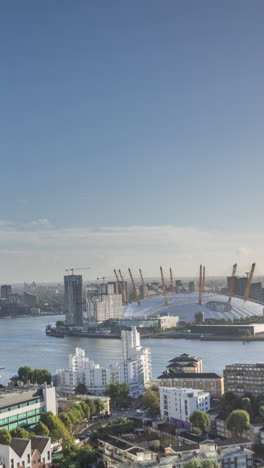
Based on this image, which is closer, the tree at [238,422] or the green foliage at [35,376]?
the tree at [238,422]

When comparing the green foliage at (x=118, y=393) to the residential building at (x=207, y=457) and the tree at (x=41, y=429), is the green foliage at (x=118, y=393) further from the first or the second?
the residential building at (x=207, y=457)

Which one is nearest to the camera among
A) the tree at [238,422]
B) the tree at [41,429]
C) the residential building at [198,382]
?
the tree at [41,429]

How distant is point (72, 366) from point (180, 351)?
4420 mm

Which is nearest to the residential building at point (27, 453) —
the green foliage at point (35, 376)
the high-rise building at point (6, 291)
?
the green foliage at point (35, 376)

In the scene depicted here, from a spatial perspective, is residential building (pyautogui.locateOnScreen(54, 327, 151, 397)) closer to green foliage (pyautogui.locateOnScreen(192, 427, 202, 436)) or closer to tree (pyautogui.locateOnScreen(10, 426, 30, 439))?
green foliage (pyautogui.locateOnScreen(192, 427, 202, 436))

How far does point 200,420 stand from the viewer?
19.9ft

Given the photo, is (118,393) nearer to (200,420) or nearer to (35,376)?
(35,376)

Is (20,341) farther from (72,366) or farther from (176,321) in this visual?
(72,366)

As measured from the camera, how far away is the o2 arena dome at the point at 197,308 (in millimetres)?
18797

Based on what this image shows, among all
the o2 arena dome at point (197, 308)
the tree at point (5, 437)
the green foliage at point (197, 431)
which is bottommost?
the green foliage at point (197, 431)

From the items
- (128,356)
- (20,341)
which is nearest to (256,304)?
(20,341)

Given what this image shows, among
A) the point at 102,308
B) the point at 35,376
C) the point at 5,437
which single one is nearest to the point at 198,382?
the point at 35,376

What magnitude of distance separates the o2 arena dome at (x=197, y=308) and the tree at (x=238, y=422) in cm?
1264

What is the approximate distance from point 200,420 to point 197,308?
13.3 m
